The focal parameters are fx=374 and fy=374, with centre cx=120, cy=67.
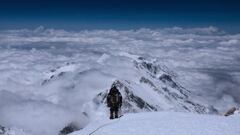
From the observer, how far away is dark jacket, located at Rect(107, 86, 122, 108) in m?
35.2

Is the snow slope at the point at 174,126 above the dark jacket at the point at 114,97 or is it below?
below

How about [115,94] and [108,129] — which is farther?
[115,94]

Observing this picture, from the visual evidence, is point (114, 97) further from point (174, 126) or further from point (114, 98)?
point (174, 126)

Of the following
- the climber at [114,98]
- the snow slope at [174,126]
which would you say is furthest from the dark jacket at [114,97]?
the snow slope at [174,126]

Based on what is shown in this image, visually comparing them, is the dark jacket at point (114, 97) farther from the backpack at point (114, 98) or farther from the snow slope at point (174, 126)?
the snow slope at point (174, 126)

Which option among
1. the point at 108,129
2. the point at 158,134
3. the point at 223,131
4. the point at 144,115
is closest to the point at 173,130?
the point at 158,134

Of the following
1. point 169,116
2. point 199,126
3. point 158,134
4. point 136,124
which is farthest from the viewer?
point 169,116

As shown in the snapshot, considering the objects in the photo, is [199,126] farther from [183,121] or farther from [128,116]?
[128,116]

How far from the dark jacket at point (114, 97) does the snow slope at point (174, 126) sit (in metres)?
2.32

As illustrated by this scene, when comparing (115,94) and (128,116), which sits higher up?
(115,94)

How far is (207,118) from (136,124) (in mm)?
6449

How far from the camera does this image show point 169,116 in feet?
110

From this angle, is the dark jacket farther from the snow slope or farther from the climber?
the snow slope

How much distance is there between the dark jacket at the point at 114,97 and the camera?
3525cm
